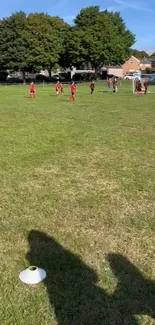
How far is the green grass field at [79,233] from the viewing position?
399 centimetres

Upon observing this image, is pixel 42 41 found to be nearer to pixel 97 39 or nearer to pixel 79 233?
pixel 97 39

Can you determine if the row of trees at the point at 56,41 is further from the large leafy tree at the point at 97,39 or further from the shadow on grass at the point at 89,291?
the shadow on grass at the point at 89,291

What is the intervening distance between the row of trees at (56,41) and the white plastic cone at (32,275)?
7379 cm

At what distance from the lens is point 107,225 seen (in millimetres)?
5988

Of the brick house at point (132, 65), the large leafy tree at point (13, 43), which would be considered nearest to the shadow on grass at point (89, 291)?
the large leafy tree at point (13, 43)

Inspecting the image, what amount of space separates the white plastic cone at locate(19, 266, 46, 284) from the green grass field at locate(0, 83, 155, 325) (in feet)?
0.22

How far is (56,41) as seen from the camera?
78000 mm

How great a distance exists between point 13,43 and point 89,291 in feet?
252

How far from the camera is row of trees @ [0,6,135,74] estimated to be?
75.6 meters

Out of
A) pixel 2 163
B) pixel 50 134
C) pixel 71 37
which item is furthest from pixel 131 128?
pixel 71 37

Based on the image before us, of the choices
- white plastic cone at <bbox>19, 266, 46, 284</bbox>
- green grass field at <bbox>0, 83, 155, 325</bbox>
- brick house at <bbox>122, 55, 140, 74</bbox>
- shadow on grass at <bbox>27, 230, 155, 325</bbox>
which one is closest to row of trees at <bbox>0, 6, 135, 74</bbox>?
brick house at <bbox>122, 55, 140, 74</bbox>

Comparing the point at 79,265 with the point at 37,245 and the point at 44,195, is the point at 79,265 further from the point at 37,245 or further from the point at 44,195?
the point at 44,195

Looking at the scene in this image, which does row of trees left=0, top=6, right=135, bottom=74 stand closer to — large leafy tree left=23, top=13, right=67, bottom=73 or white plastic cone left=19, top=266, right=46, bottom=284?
large leafy tree left=23, top=13, right=67, bottom=73

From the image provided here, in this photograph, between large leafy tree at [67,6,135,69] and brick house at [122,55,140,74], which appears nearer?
large leafy tree at [67,6,135,69]
